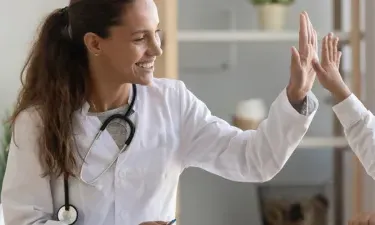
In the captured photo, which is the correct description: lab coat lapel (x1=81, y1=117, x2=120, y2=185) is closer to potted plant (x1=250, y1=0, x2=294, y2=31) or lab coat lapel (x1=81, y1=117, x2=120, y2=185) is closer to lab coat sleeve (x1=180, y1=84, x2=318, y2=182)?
lab coat sleeve (x1=180, y1=84, x2=318, y2=182)

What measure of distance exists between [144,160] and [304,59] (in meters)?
0.37

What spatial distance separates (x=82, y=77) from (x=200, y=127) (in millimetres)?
260

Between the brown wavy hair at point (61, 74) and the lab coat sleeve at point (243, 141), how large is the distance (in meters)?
0.22

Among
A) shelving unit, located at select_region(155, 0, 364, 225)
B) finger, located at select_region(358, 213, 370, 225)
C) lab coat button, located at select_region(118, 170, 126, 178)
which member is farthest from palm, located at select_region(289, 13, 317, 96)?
shelving unit, located at select_region(155, 0, 364, 225)

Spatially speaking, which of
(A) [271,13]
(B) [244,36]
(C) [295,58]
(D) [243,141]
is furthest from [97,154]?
A: (A) [271,13]

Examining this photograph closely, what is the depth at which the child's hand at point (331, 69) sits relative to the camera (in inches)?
49.3

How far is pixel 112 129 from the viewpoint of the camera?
48.6 inches

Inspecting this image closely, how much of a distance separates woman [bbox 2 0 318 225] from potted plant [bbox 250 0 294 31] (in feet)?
2.70

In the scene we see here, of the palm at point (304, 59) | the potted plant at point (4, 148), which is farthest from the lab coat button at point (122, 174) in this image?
the potted plant at point (4, 148)

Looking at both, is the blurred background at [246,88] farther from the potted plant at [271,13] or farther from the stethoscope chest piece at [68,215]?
the stethoscope chest piece at [68,215]

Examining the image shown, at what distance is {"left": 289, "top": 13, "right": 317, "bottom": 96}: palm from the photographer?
1.13m

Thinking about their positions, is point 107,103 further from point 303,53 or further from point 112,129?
point 303,53

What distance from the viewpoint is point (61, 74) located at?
4.02 feet

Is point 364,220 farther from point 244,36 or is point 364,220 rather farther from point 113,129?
point 244,36
